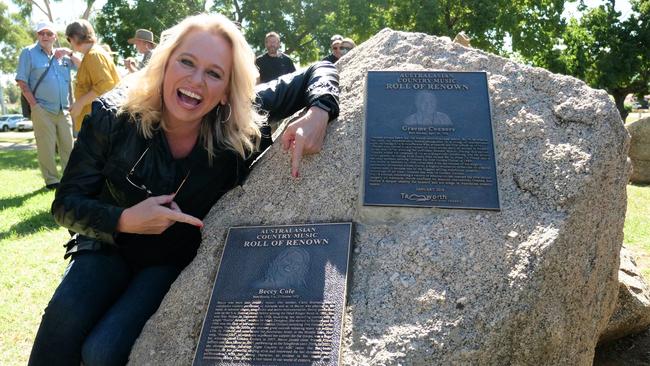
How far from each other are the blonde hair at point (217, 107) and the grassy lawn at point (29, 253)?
1810mm

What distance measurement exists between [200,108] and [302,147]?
0.57 meters

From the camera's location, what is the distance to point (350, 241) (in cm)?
246

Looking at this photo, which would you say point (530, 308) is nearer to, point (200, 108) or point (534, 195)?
point (534, 195)

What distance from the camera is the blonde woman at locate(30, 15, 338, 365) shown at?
226 centimetres

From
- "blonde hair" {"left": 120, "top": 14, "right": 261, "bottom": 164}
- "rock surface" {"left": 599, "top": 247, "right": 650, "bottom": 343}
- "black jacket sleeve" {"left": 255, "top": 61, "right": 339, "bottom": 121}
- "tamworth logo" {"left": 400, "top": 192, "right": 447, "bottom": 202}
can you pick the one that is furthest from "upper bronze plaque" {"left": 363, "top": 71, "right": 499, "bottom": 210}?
"rock surface" {"left": 599, "top": 247, "right": 650, "bottom": 343}

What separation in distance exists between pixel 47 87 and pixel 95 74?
132cm

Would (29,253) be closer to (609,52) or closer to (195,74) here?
(195,74)

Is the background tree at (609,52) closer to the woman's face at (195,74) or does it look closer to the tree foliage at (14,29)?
the woman's face at (195,74)

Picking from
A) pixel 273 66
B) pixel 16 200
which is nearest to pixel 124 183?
pixel 16 200

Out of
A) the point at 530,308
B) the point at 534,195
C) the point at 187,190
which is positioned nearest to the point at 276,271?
the point at 187,190

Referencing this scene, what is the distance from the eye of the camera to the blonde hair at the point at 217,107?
248 centimetres

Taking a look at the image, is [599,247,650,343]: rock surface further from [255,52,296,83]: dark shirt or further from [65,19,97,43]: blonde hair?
[255,52,296,83]: dark shirt

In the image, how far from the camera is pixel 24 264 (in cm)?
457

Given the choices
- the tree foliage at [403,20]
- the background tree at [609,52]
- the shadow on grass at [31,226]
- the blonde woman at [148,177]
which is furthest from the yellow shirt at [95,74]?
the background tree at [609,52]
